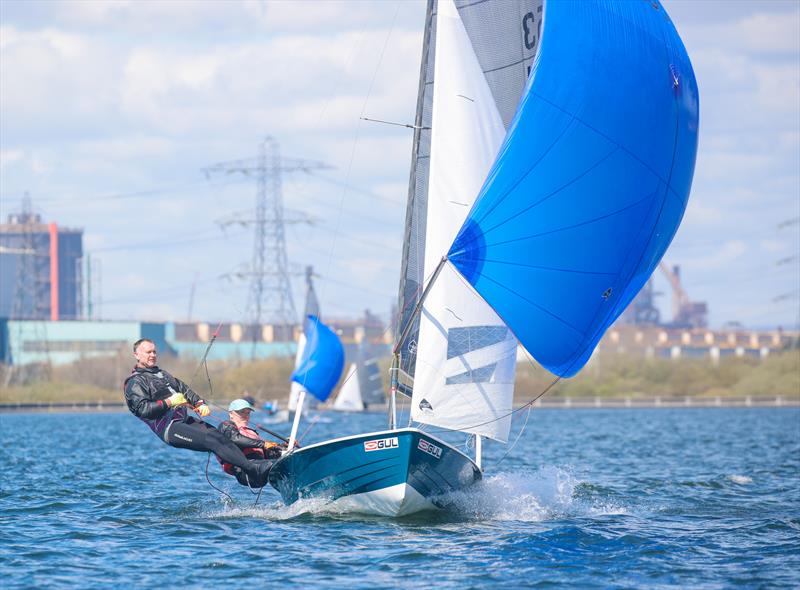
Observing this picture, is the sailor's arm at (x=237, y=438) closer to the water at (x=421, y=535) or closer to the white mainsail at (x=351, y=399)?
the water at (x=421, y=535)

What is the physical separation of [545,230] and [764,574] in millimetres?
5243

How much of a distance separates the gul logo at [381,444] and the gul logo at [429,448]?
32 cm

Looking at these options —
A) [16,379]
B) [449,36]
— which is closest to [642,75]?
[449,36]

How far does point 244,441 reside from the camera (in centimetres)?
1973

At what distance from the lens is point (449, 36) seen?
66.9 ft

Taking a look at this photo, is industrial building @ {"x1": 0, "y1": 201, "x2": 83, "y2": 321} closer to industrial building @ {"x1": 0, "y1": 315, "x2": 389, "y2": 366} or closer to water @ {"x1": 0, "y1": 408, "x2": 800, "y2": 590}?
industrial building @ {"x1": 0, "y1": 315, "x2": 389, "y2": 366}

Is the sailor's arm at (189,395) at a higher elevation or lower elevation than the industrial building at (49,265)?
lower

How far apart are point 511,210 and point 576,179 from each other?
0.96 m

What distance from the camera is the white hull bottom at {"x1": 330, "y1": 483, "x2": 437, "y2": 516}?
18766 millimetres

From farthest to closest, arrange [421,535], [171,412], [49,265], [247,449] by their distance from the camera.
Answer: [49,265] < [247,449] < [171,412] < [421,535]

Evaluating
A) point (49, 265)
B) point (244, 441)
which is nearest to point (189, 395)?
point (244, 441)

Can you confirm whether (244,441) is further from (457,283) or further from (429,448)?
(457,283)

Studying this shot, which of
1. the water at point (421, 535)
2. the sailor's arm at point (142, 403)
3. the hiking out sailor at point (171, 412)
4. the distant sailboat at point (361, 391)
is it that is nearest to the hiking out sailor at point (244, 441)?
the hiking out sailor at point (171, 412)

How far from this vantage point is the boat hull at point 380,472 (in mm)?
18453
